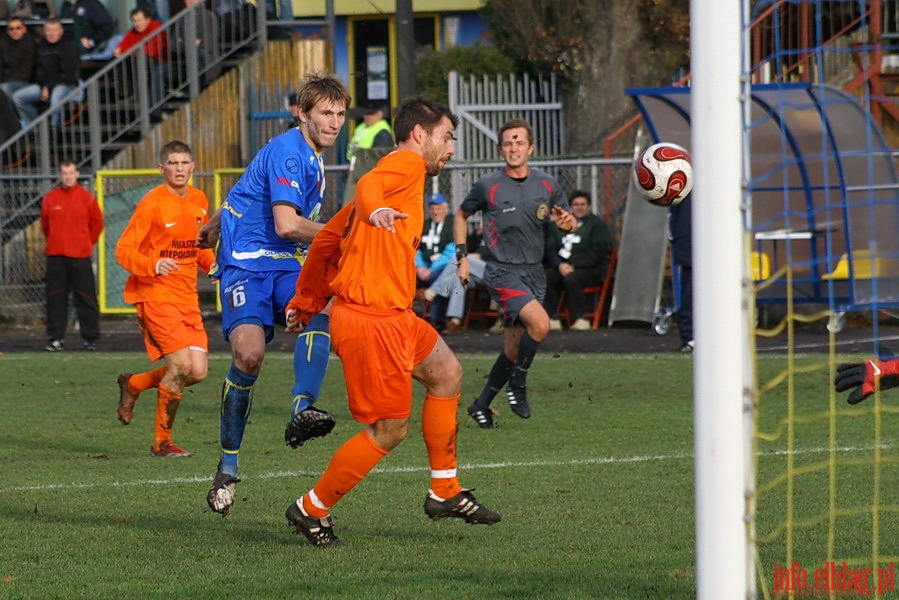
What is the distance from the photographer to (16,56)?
21.9 m

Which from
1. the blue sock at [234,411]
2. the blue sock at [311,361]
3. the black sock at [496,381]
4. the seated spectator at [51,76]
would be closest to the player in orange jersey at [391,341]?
the blue sock at [311,361]

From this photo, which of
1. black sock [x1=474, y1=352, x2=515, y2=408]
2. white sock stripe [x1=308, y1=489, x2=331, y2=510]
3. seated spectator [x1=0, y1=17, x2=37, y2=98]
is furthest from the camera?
seated spectator [x1=0, y1=17, x2=37, y2=98]

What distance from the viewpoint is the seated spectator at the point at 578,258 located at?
1767 centimetres

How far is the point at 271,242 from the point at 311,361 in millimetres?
750

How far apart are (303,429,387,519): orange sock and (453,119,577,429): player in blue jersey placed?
4443 millimetres

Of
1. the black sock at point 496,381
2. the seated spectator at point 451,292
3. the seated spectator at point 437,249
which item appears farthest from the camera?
the seated spectator at point 437,249

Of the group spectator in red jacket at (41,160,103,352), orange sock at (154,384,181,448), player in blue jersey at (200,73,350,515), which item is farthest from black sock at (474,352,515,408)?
spectator in red jacket at (41,160,103,352)

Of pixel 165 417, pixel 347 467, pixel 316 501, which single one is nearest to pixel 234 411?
pixel 316 501

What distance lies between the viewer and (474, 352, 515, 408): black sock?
10.2 meters

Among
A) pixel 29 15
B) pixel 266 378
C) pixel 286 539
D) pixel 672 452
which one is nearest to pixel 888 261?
pixel 266 378

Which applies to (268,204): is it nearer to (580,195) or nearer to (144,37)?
(580,195)

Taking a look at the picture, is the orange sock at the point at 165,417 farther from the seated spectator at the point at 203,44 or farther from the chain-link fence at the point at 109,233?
the seated spectator at the point at 203,44

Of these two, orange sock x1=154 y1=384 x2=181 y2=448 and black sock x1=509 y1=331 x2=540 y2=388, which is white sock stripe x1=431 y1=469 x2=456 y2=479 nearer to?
orange sock x1=154 y1=384 x2=181 y2=448

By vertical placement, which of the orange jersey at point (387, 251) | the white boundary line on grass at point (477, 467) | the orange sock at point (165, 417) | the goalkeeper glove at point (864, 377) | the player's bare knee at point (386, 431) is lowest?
the white boundary line on grass at point (477, 467)
